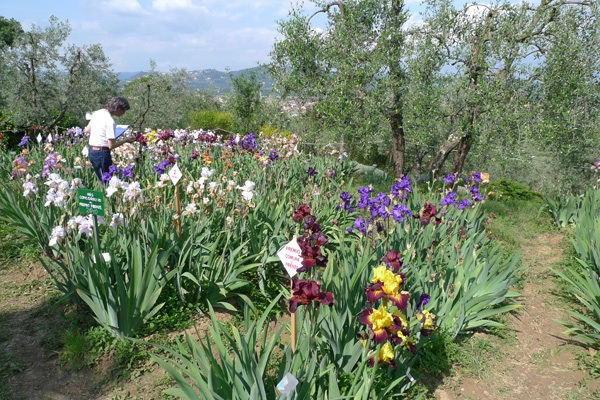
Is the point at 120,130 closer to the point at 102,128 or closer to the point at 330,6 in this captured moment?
the point at 102,128

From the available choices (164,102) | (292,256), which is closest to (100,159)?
(292,256)

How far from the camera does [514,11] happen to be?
761 centimetres

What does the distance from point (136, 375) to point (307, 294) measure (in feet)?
4.90

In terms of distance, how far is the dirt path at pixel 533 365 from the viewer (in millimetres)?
2717

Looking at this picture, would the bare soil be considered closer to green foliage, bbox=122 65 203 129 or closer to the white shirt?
the white shirt

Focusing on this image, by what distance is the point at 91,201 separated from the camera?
259 cm

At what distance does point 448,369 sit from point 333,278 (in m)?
1.07

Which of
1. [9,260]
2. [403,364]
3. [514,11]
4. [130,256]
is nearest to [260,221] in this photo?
[130,256]

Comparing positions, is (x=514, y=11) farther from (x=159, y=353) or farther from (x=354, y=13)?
(x=159, y=353)

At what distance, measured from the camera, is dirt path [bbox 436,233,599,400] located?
2717 mm

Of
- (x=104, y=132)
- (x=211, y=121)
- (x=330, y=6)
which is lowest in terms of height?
(x=211, y=121)

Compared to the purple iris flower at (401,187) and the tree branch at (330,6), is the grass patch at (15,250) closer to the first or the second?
the purple iris flower at (401,187)

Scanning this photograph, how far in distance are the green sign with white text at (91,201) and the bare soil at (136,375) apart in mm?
1020

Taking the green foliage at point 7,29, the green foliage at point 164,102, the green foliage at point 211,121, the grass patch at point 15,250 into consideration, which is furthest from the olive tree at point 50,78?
the green foliage at point 7,29
